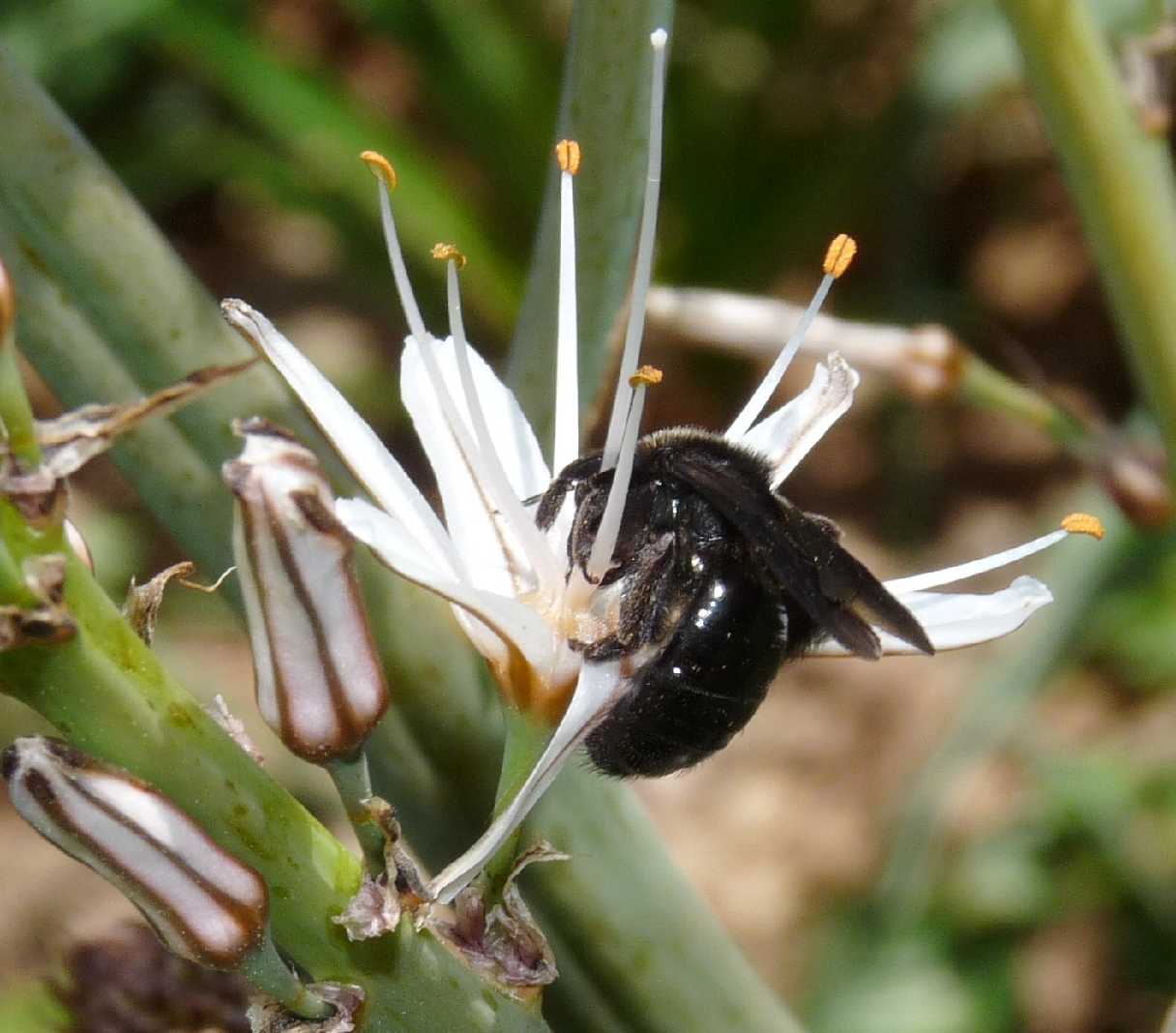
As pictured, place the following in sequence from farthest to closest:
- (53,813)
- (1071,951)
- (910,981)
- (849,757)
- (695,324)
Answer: (849,757) → (1071,951) → (910,981) → (695,324) → (53,813)

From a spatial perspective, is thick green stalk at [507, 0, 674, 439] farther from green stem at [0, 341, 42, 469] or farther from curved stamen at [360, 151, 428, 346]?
green stem at [0, 341, 42, 469]

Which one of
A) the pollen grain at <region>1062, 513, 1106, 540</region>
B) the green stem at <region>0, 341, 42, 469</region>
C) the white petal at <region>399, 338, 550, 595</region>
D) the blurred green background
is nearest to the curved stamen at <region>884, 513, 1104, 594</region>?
the pollen grain at <region>1062, 513, 1106, 540</region>

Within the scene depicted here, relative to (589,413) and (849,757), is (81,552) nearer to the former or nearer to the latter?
(589,413)

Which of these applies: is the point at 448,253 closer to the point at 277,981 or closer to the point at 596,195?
the point at 596,195

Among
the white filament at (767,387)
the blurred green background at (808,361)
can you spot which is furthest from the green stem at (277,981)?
the blurred green background at (808,361)

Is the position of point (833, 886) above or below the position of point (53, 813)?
below

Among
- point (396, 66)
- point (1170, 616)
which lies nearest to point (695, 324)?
point (1170, 616)

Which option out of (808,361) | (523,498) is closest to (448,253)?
(523,498)
